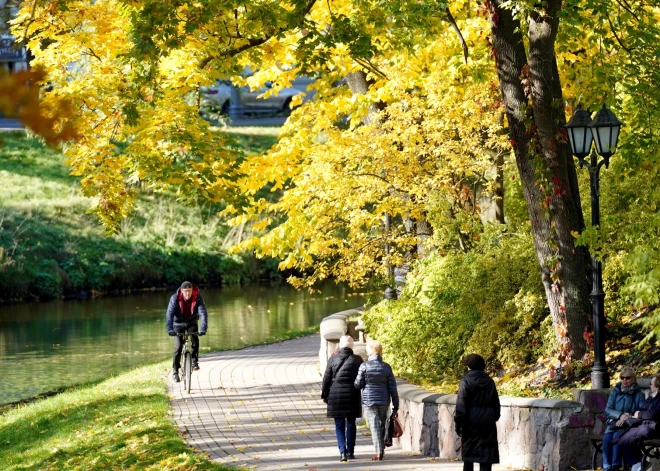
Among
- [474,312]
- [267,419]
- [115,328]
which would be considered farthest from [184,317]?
[115,328]

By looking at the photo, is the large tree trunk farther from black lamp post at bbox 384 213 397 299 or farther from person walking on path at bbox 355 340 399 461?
black lamp post at bbox 384 213 397 299

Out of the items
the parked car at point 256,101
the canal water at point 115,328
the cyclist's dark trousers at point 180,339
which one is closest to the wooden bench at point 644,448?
the cyclist's dark trousers at point 180,339

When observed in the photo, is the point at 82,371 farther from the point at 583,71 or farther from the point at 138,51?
the point at 583,71

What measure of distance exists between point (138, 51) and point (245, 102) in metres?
49.0

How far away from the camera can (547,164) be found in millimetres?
14031

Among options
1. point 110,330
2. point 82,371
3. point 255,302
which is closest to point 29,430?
point 82,371

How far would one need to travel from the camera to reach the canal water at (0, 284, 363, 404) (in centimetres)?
2391

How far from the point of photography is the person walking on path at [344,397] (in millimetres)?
12297

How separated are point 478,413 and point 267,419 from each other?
4.83m

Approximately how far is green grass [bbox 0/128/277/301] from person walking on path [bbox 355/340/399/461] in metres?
27.8

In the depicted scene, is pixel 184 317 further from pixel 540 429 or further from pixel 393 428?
pixel 540 429

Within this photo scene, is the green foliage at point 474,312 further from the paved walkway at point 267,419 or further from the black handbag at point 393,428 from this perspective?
the black handbag at point 393,428

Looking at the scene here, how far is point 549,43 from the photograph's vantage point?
14.0 meters

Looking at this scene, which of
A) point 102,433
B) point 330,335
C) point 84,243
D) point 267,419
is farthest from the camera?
point 84,243
